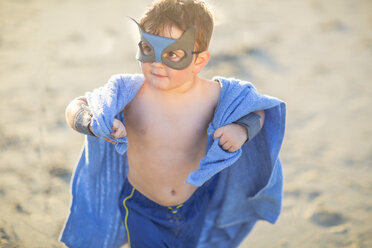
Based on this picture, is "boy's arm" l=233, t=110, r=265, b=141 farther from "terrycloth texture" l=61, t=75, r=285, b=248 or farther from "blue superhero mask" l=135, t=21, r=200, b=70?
"blue superhero mask" l=135, t=21, r=200, b=70

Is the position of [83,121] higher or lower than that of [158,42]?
lower

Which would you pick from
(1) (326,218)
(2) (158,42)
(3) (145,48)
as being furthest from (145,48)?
(1) (326,218)

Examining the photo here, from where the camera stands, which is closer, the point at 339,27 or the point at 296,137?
the point at 296,137

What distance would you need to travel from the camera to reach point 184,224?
2.23 metres

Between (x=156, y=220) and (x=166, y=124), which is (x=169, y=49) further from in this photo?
(x=156, y=220)

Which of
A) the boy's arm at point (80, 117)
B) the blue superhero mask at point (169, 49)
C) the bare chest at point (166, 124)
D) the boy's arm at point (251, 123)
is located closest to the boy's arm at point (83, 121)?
the boy's arm at point (80, 117)

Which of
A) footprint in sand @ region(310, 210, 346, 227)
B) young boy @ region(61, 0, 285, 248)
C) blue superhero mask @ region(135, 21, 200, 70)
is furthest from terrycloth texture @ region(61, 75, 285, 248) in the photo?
footprint in sand @ region(310, 210, 346, 227)

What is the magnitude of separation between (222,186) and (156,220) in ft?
1.59

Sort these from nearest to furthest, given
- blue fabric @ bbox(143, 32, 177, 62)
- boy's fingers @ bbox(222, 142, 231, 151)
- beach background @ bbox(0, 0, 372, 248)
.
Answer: blue fabric @ bbox(143, 32, 177, 62) < boy's fingers @ bbox(222, 142, 231, 151) < beach background @ bbox(0, 0, 372, 248)

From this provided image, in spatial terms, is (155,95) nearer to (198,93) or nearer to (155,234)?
(198,93)

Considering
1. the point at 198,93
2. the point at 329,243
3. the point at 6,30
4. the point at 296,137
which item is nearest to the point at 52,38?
the point at 6,30

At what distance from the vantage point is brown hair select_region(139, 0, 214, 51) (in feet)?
5.94

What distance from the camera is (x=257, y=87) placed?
4.30 metres

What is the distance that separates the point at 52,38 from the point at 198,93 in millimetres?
3373
